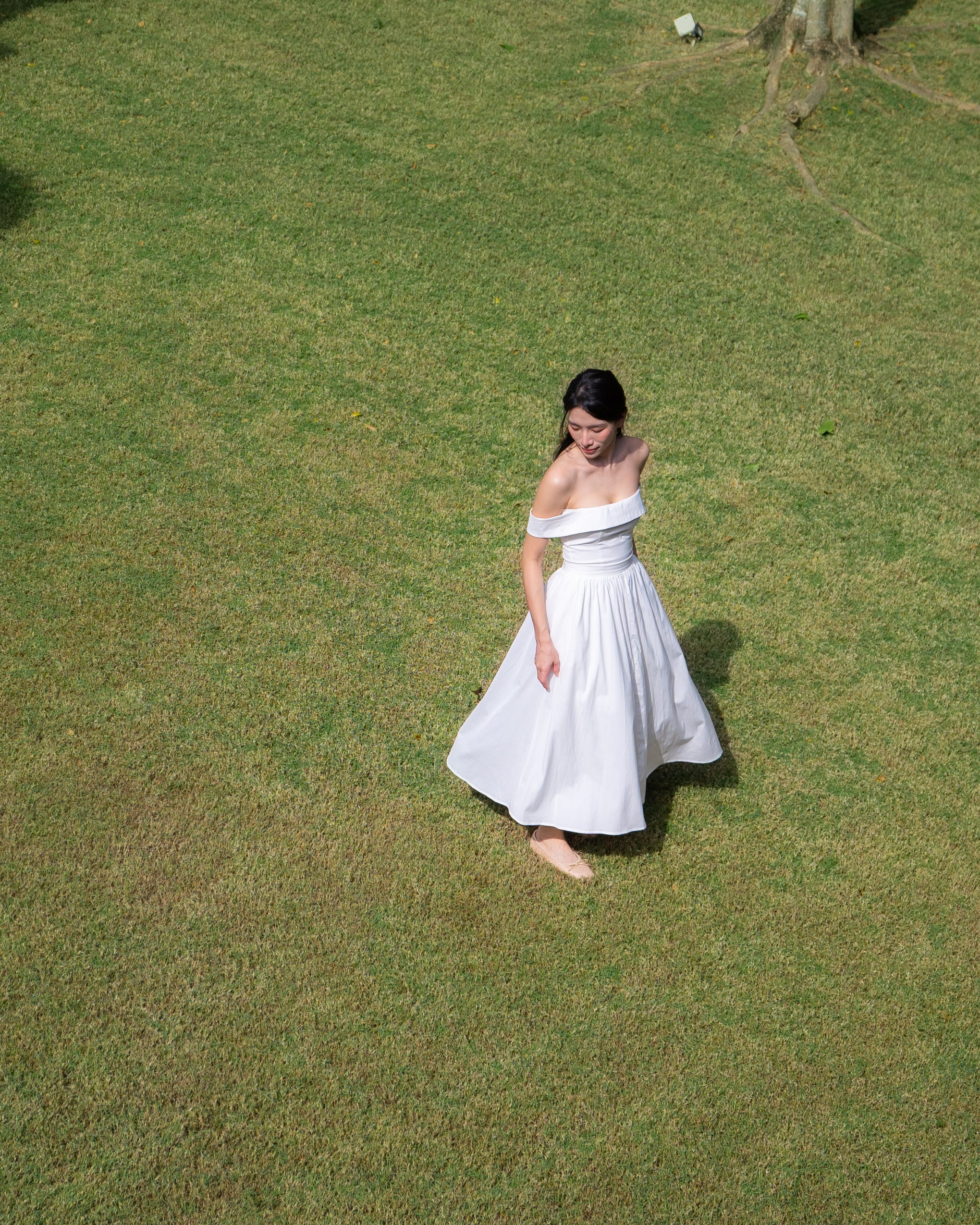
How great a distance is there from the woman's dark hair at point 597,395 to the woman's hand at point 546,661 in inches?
43.8

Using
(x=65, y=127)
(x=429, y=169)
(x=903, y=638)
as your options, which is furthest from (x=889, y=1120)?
(x=65, y=127)

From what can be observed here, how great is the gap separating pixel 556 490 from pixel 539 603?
544 mm

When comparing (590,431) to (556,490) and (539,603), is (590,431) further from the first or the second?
(539,603)

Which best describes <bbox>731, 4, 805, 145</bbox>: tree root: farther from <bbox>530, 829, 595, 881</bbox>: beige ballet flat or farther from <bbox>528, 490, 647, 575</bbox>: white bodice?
<bbox>530, 829, 595, 881</bbox>: beige ballet flat

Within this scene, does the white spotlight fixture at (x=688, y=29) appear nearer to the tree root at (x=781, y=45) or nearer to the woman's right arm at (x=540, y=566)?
the tree root at (x=781, y=45)

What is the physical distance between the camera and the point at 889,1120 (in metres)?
5.08

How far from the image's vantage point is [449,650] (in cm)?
745

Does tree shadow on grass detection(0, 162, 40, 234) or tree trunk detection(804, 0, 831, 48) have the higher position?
tree trunk detection(804, 0, 831, 48)

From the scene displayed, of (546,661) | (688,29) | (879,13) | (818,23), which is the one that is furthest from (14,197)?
(879,13)

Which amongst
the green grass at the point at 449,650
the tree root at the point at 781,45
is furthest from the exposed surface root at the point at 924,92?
the tree root at the point at 781,45

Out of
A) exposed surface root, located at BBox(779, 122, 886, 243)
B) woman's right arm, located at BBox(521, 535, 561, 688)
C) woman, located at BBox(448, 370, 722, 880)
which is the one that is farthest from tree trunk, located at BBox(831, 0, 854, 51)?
woman's right arm, located at BBox(521, 535, 561, 688)

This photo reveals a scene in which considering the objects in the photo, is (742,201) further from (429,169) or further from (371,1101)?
(371,1101)

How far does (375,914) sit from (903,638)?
4.08m

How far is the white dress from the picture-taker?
5.54 meters
